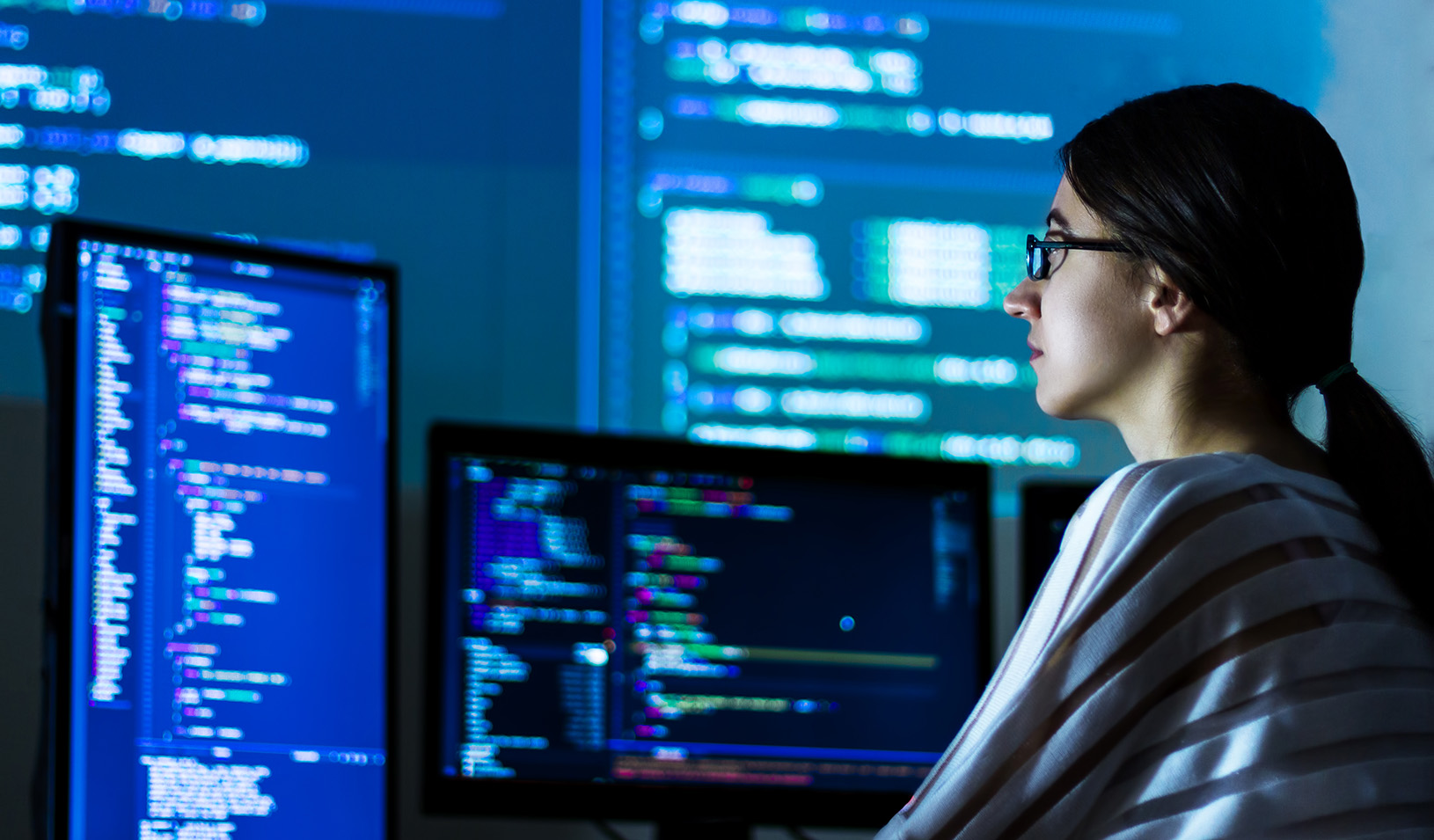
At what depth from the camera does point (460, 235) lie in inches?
74.6

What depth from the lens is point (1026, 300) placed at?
1.15 meters

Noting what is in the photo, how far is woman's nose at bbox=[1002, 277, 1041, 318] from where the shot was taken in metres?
1.14

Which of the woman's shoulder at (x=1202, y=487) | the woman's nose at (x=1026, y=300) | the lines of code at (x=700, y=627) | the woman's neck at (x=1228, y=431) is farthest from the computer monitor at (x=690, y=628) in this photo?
the woman's shoulder at (x=1202, y=487)

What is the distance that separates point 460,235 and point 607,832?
83 cm

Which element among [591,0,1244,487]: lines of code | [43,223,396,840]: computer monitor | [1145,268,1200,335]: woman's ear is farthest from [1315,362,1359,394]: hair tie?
[591,0,1244,487]: lines of code

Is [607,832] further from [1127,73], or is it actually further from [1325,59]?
[1325,59]

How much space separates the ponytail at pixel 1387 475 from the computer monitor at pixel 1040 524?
59 cm

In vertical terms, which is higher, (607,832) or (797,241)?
(797,241)

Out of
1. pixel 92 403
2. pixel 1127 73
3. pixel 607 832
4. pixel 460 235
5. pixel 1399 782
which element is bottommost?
pixel 607 832

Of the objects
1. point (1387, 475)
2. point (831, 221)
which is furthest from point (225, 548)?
point (831, 221)

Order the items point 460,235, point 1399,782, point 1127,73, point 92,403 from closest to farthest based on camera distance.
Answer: point 1399,782
point 92,403
point 460,235
point 1127,73

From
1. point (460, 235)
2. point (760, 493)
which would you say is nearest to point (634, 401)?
point (460, 235)

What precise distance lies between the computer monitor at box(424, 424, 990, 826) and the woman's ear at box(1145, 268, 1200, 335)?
55 centimetres

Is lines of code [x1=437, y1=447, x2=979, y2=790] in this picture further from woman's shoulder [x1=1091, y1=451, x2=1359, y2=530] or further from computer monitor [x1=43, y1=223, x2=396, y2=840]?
woman's shoulder [x1=1091, y1=451, x2=1359, y2=530]
